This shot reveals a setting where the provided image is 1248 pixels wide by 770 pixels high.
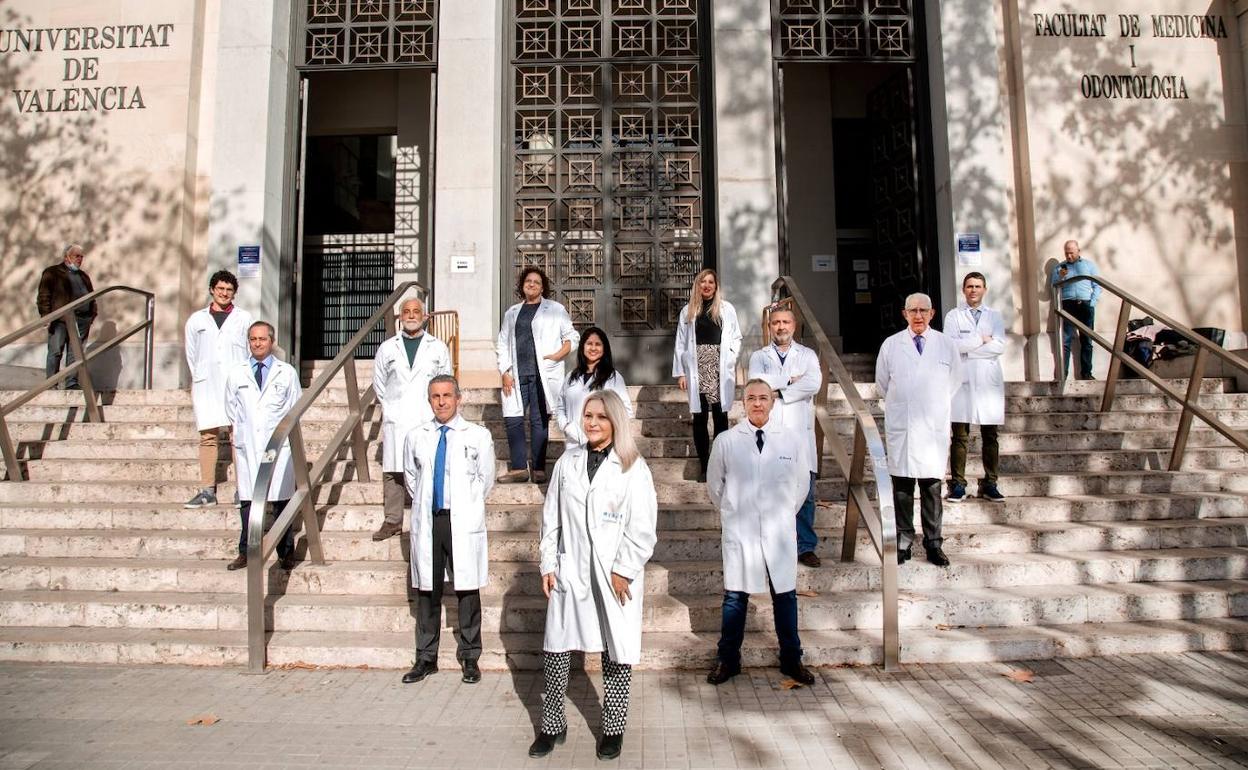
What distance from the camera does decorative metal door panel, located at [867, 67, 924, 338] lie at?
1098cm

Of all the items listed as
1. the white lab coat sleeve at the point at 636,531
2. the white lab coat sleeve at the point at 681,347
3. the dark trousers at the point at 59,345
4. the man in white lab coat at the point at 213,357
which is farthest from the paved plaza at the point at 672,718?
the dark trousers at the point at 59,345

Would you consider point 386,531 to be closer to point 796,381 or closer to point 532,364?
point 532,364

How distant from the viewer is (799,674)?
180 inches

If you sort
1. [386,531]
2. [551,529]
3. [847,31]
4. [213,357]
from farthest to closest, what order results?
[847,31]
[213,357]
[386,531]
[551,529]

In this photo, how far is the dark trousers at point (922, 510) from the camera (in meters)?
5.75

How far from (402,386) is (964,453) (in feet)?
14.8

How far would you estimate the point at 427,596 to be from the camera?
477 centimetres

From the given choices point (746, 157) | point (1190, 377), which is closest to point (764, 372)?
point (1190, 377)

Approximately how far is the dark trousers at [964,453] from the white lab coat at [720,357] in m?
1.82

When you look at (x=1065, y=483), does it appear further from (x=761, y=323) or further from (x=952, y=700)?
(x=761, y=323)

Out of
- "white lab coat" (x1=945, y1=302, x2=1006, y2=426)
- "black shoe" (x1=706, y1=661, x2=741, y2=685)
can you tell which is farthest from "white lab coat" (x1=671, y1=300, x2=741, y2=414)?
"black shoe" (x1=706, y1=661, x2=741, y2=685)

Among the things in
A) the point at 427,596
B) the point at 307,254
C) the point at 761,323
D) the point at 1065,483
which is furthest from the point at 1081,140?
the point at 307,254

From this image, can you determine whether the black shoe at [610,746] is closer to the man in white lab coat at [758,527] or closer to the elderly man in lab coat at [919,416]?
the man in white lab coat at [758,527]

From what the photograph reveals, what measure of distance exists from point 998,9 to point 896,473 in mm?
8407
